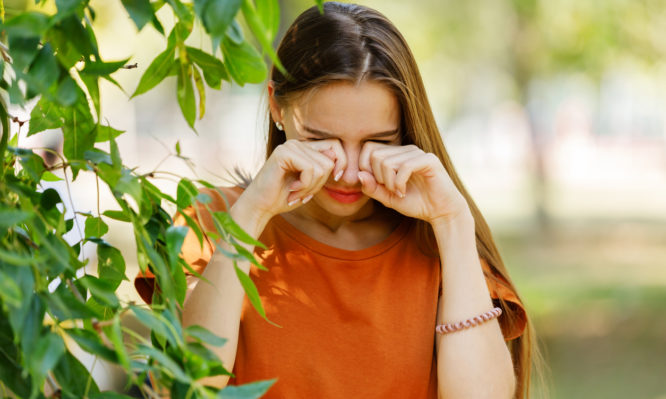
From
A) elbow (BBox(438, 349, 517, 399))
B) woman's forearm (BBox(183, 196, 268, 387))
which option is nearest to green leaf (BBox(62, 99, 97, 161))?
woman's forearm (BBox(183, 196, 268, 387))

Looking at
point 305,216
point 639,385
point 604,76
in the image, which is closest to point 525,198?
point 604,76

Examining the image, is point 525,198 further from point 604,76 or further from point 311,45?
point 311,45

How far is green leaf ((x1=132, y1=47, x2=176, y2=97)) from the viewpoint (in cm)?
125

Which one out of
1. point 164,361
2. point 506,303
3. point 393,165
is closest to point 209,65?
point 164,361

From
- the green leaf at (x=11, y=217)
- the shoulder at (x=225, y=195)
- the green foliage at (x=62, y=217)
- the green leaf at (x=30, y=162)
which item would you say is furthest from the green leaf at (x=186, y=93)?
the shoulder at (x=225, y=195)

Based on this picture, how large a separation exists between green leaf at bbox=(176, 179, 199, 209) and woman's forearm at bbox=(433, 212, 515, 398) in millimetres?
1037

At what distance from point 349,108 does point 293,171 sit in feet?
0.72

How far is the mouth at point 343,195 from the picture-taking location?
223cm

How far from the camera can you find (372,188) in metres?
2.21

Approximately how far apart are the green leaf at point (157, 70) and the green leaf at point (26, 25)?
251 mm

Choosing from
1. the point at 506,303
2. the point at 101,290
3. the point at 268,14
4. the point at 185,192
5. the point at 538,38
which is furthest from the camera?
the point at 538,38

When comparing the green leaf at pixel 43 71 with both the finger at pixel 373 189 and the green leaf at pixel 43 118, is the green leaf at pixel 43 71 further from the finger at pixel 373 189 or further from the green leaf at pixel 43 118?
the finger at pixel 373 189

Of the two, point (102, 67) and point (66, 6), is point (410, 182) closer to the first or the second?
point (102, 67)

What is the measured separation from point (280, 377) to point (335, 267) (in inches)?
13.7
